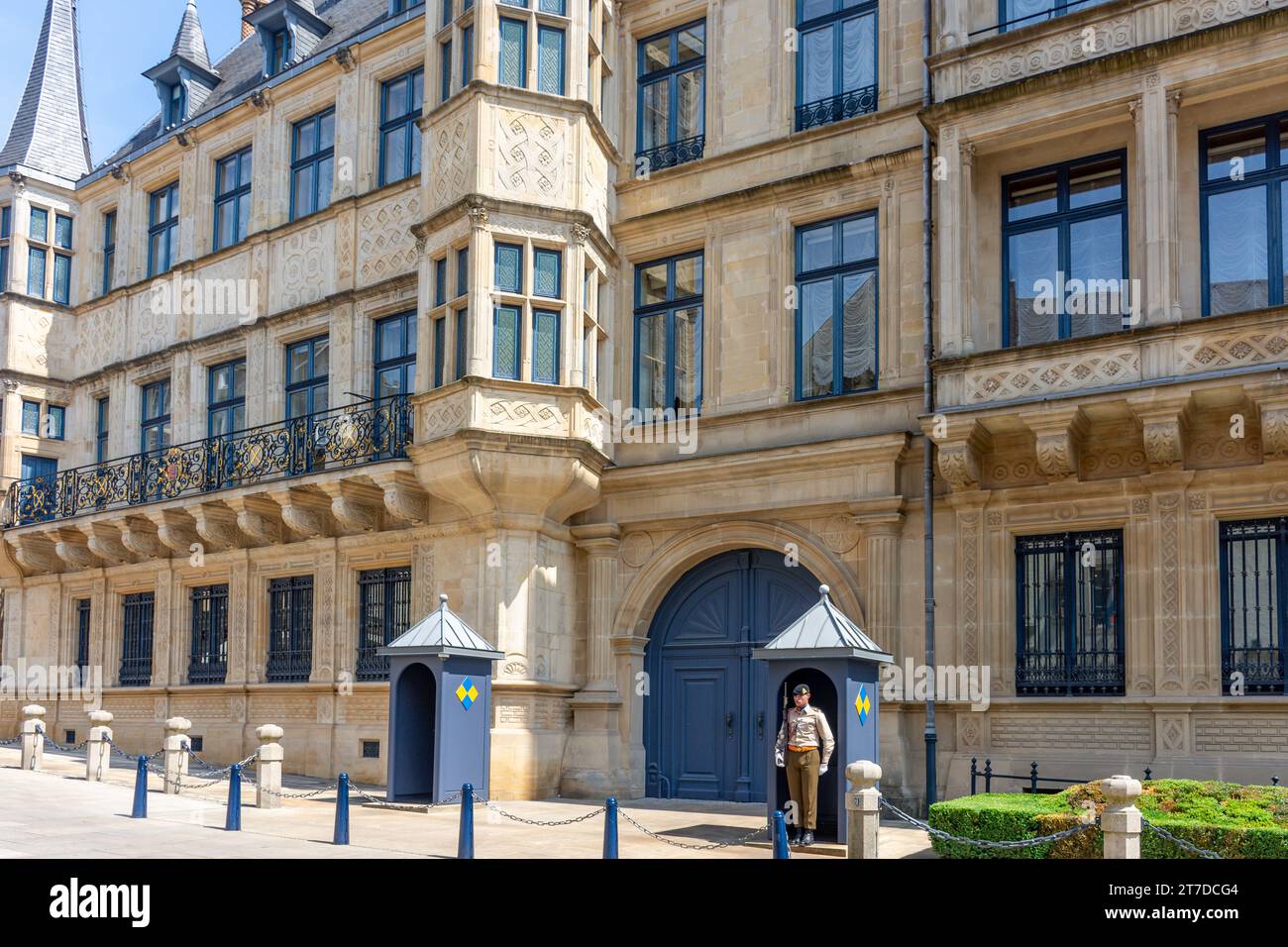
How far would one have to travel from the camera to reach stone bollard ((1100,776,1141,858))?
980 centimetres

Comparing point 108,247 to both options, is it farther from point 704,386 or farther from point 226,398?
point 704,386

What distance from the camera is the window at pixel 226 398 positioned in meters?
25.0

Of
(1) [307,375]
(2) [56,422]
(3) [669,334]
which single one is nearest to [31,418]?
(2) [56,422]

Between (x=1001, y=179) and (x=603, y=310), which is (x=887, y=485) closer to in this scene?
(x=1001, y=179)

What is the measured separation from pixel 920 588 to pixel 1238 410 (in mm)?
4273

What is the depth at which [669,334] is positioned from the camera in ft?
66.2

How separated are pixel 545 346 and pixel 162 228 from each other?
1209cm

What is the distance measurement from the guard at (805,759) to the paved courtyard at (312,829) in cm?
51

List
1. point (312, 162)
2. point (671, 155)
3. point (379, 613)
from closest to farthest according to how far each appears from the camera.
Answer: point (671, 155)
point (379, 613)
point (312, 162)

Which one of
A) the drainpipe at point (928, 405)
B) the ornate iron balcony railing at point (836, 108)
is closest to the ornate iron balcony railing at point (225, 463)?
the ornate iron balcony railing at point (836, 108)

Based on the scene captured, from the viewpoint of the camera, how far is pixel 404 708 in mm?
16812

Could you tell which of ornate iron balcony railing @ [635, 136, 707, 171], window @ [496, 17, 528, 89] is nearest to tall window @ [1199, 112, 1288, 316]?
ornate iron balcony railing @ [635, 136, 707, 171]

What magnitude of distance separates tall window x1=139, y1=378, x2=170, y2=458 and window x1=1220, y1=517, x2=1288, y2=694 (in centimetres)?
1943

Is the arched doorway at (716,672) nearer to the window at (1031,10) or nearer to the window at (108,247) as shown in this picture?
the window at (1031,10)
